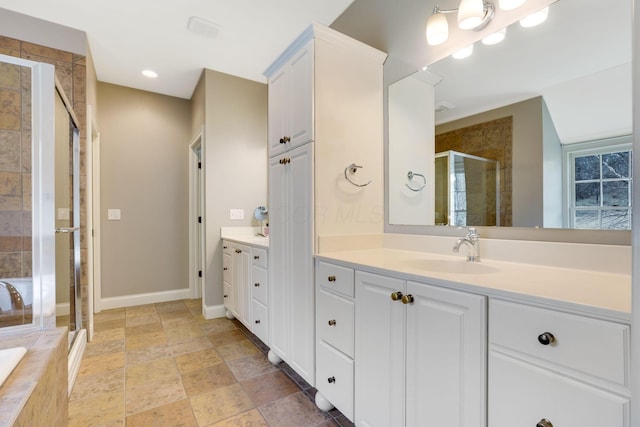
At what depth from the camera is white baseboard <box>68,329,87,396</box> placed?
6.22 ft

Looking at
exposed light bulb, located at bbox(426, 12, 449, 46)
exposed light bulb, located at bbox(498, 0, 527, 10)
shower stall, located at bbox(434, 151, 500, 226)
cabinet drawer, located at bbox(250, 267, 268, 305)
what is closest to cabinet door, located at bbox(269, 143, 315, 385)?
cabinet drawer, located at bbox(250, 267, 268, 305)

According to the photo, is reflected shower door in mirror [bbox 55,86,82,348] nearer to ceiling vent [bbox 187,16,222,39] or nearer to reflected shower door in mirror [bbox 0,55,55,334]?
reflected shower door in mirror [bbox 0,55,55,334]

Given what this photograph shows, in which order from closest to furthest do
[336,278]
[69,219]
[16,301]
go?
[336,278] < [16,301] < [69,219]

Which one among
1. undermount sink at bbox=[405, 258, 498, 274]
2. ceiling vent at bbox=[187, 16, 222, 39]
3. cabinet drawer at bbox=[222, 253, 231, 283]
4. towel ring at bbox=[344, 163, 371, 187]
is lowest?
cabinet drawer at bbox=[222, 253, 231, 283]

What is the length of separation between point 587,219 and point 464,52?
960 millimetres

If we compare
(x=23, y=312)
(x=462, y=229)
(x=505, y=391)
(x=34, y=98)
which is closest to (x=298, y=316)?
(x=462, y=229)

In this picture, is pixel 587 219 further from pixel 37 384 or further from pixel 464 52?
pixel 37 384

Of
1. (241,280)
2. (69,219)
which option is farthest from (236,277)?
(69,219)

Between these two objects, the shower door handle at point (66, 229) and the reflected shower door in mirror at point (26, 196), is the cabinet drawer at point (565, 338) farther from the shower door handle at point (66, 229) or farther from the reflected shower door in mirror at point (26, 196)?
the shower door handle at point (66, 229)

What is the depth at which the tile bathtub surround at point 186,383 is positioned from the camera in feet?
5.11

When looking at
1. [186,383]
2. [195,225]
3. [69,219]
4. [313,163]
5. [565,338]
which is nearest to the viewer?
[565,338]

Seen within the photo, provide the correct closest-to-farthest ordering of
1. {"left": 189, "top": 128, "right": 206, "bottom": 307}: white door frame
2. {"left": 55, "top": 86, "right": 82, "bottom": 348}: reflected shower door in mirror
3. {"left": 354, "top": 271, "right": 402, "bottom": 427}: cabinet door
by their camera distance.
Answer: {"left": 354, "top": 271, "right": 402, "bottom": 427}: cabinet door, {"left": 55, "top": 86, "right": 82, "bottom": 348}: reflected shower door in mirror, {"left": 189, "top": 128, "right": 206, "bottom": 307}: white door frame

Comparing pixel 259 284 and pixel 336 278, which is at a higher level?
pixel 336 278

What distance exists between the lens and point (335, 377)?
1460 mm
